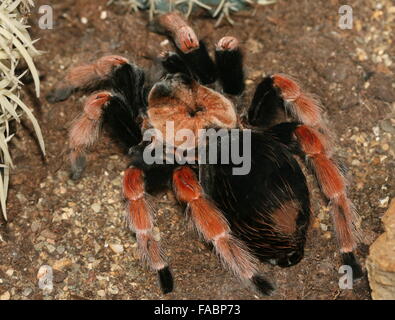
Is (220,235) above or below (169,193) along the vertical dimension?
above

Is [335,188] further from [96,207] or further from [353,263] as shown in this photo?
[96,207]

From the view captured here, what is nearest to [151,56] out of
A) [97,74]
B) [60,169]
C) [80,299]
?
[97,74]

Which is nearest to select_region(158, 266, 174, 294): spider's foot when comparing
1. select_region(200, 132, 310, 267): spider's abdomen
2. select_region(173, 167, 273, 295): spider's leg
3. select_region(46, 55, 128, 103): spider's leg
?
select_region(173, 167, 273, 295): spider's leg

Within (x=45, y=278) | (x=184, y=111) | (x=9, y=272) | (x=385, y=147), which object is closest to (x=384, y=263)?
(x=385, y=147)

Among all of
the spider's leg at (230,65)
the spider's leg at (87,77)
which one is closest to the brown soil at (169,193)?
the spider's leg at (87,77)

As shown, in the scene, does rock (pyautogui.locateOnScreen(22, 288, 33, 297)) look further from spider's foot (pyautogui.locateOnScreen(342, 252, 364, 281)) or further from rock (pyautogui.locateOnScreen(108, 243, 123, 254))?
spider's foot (pyautogui.locateOnScreen(342, 252, 364, 281))

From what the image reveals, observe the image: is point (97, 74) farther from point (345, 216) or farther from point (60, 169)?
point (345, 216)
